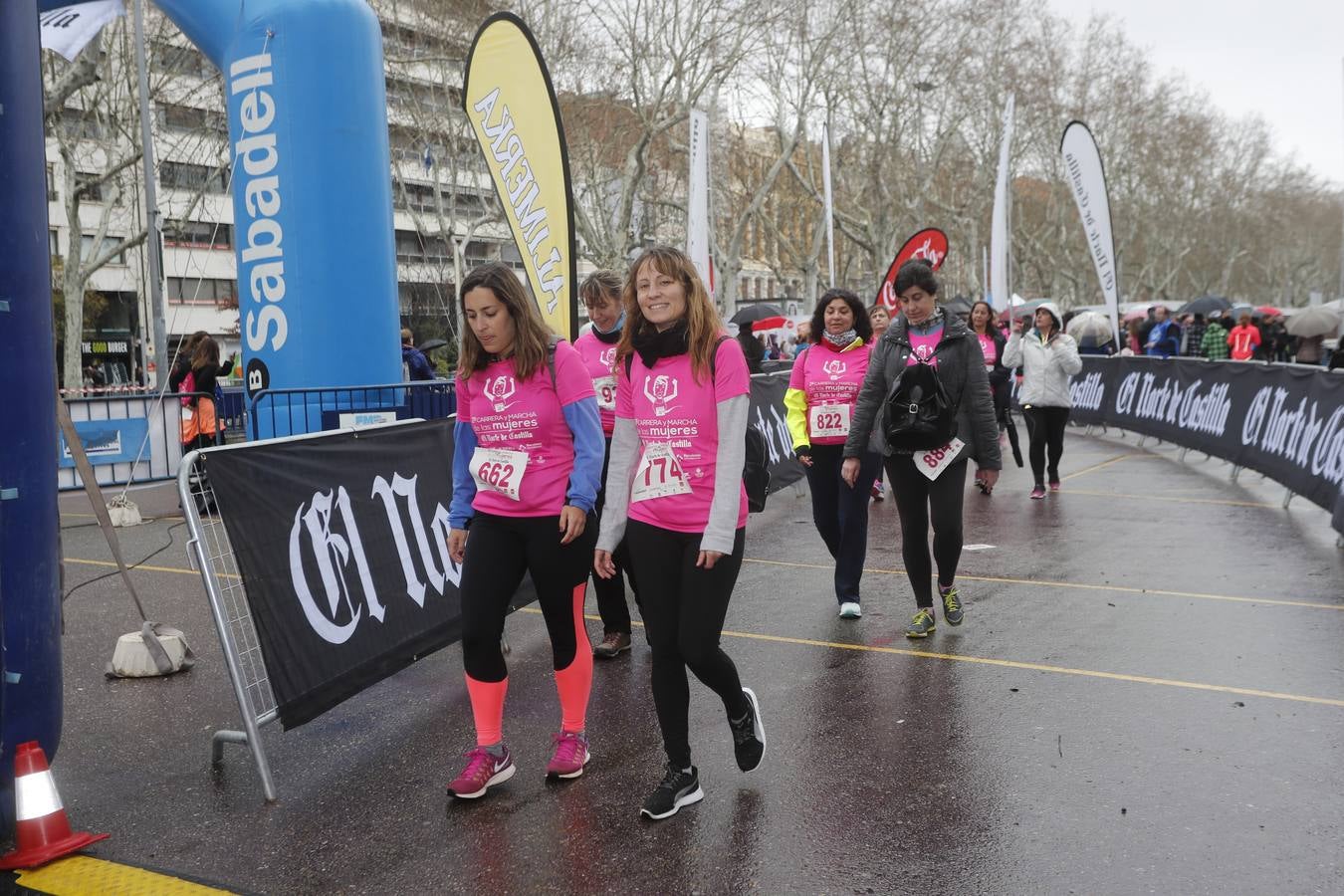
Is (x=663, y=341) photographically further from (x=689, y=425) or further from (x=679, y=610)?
(x=679, y=610)

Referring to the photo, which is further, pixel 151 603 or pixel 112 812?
pixel 151 603

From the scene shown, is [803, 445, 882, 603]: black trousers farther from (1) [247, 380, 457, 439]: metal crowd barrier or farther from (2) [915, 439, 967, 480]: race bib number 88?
(1) [247, 380, 457, 439]: metal crowd barrier

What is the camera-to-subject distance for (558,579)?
13.1ft

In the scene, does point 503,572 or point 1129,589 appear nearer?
point 503,572

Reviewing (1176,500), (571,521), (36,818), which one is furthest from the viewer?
(1176,500)

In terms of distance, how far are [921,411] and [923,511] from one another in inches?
22.6

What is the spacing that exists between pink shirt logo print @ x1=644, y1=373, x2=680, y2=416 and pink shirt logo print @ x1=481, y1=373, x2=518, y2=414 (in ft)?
1.81

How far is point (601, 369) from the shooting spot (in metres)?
5.68

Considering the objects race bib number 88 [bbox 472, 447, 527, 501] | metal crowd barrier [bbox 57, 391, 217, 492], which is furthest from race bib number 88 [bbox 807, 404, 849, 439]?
metal crowd barrier [bbox 57, 391, 217, 492]

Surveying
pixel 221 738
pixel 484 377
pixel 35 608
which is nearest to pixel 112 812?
pixel 221 738

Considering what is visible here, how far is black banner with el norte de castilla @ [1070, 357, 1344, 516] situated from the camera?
31.1ft

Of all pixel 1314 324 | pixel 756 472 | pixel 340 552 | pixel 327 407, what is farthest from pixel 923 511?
pixel 1314 324

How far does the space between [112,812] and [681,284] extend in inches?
110

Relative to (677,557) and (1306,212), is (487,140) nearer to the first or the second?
(677,557)
